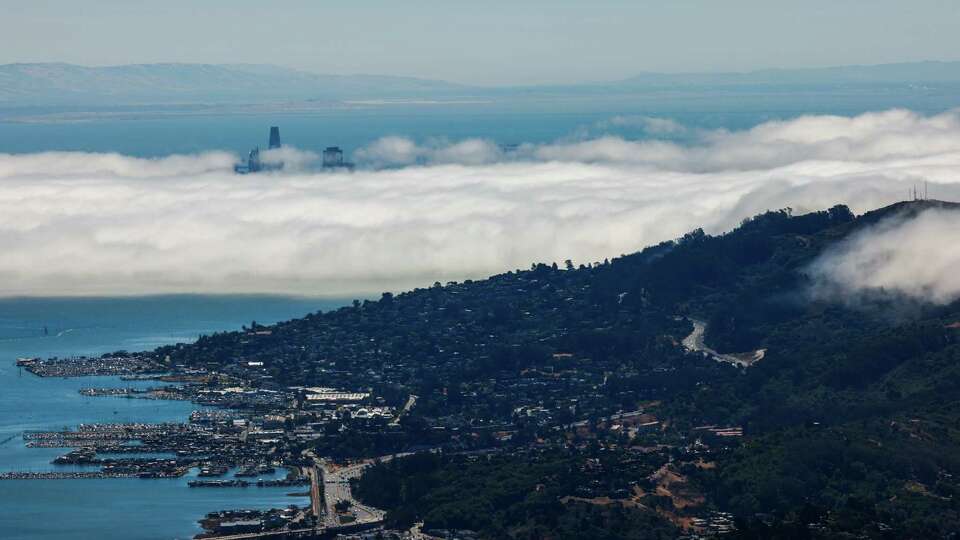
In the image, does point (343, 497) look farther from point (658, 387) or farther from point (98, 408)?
point (98, 408)

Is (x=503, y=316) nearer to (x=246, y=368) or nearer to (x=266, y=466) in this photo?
(x=246, y=368)

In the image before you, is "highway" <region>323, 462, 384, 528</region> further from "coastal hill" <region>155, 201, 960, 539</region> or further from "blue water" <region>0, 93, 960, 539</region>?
"blue water" <region>0, 93, 960, 539</region>

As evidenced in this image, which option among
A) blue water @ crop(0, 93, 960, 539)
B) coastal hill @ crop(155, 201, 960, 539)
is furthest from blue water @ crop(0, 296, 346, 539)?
coastal hill @ crop(155, 201, 960, 539)

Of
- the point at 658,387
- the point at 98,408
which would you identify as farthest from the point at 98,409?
the point at 658,387

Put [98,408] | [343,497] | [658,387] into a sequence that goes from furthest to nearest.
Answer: [98,408]
[658,387]
[343,497]

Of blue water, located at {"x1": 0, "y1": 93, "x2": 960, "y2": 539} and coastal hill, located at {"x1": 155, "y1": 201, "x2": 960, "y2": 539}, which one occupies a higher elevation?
coastal hill, located at {"x1": 155, "y1": 201, "x2": 960, "y2": 539}
